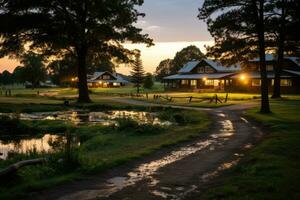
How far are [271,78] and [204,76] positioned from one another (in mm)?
18065

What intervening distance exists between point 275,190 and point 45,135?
658 inches

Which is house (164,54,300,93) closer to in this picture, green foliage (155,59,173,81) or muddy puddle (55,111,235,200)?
muddy puddle (55,111,235,200)

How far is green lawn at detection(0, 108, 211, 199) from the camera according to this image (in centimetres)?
991

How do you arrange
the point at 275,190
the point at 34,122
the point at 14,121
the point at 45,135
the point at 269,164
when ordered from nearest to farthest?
the point at 275,190 < the point at 269,164 < the point at 45,135 < the point at 14,121 < the point at 34,122

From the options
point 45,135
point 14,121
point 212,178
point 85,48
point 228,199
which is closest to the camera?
point 228,199

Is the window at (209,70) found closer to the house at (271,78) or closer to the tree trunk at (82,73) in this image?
the house at (271,78)

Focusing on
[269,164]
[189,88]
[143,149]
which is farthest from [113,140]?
[189,88]

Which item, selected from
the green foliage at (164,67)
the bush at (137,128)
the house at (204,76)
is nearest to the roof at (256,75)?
the house at (204,76)

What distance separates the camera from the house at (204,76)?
84.3m

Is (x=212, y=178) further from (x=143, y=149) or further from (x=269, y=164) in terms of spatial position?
(x=143, y=149)

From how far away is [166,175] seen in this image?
36.9 feet

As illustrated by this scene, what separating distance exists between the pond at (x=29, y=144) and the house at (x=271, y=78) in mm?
55005

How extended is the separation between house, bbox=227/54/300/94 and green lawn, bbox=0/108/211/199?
48264 millimetres

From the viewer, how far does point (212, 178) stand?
10.9 m
